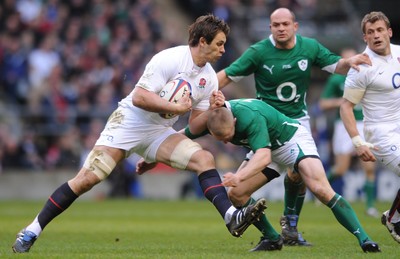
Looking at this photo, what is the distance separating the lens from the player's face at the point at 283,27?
11844 millimetres

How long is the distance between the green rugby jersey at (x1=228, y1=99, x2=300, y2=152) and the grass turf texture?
3.80ft

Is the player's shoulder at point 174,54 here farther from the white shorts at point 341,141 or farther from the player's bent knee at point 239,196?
the white shorts at point 341,141

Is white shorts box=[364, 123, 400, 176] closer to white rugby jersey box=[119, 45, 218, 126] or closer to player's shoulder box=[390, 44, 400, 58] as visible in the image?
player's shoulder box=[390, 44, 400, 58]

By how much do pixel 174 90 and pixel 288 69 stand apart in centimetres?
227

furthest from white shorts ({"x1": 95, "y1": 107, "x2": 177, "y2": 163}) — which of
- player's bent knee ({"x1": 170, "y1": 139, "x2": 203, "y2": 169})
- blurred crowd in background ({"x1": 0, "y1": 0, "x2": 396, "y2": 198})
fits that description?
blurred crowd in background ({"x1": 0, "y1": 0, "x2": 396, "y2": 198})

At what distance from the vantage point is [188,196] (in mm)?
24000

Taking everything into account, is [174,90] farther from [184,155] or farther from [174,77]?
[184,155]

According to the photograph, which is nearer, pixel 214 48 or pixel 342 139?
pixel 214 48

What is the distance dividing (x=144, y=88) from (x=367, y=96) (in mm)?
2697

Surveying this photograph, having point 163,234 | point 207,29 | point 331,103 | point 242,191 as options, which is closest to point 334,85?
point 331,103

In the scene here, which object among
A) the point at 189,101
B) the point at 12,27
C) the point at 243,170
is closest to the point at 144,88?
the point at 189,101

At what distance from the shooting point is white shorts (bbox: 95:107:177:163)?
34.3 ft

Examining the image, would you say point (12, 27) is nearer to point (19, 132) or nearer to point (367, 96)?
point (19, 132)

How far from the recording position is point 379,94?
1108cm
